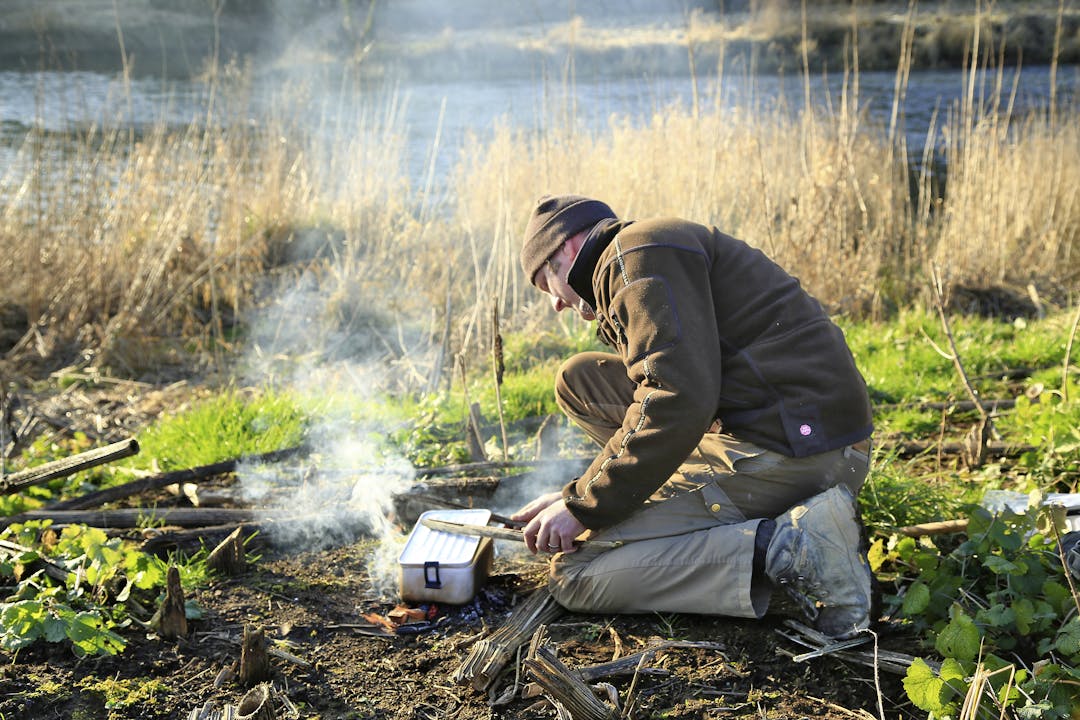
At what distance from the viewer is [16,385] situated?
615 cm

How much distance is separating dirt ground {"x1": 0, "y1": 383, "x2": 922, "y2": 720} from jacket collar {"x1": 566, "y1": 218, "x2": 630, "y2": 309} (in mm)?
1112

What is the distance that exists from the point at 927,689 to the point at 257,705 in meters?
1.71

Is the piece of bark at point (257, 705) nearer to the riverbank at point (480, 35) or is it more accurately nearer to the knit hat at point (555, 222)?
the knit hat at point (555, 222)

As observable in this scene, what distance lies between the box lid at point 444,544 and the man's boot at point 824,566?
102 cm

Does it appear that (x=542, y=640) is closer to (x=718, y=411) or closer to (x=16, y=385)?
(x=718, y=411)

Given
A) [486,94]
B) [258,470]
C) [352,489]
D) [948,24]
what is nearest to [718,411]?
[352,489]

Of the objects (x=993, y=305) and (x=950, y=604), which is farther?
(x=993, y=305)

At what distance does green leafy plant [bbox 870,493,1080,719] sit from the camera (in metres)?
2.24

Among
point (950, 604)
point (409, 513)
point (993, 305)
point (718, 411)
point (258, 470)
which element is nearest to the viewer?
point (950, 604)

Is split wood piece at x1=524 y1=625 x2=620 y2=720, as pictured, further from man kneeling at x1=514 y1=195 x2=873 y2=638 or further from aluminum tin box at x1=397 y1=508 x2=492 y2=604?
aluminum tin box at x1=397 y1=508 x2=492 y2=604

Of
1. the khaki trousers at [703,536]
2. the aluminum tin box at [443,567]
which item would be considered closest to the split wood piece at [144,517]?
the aluminum tin box at [443,567]

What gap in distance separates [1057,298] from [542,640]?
5.96 m

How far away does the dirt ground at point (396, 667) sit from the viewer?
98.6 inches

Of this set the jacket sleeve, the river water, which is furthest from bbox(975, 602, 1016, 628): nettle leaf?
the river water
